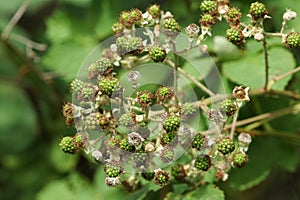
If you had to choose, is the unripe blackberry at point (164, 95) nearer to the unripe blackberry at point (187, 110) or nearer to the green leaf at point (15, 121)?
the unripe blackberry at point (187, 110)

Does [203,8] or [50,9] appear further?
[50,9]

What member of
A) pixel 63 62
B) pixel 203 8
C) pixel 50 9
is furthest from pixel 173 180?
pixel 50 9

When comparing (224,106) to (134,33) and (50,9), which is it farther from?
(50,9)

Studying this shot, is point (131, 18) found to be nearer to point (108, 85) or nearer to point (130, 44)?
point (130, 44)

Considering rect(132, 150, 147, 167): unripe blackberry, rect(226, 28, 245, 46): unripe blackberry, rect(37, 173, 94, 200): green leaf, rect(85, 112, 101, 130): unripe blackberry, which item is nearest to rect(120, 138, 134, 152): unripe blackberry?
rect(132, 150, 147, 167): unripe blackberry

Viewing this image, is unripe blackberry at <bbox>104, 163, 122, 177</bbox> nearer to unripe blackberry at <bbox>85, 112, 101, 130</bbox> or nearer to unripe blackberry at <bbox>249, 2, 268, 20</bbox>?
unripe blackberry at <bbox>85, 112, 101, 130</bbox>

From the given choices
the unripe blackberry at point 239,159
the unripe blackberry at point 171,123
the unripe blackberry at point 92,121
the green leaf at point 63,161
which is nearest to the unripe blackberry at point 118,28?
the unripe blackberry at point 92,121
